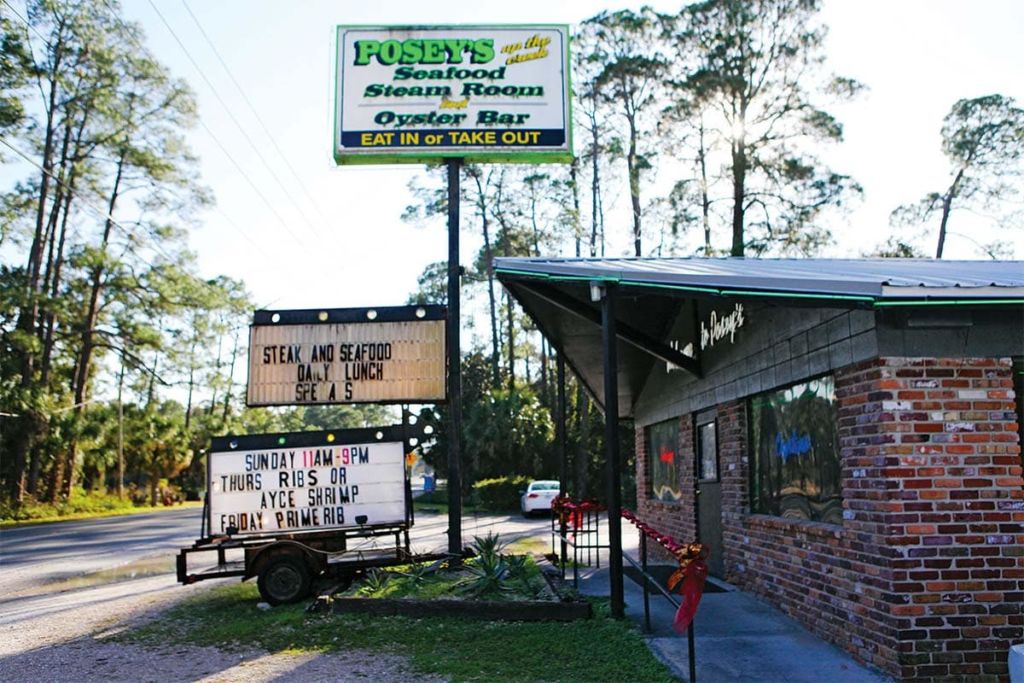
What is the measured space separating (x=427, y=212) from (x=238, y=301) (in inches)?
717

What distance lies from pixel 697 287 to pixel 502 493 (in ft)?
94.2

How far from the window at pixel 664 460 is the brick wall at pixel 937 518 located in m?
6.39

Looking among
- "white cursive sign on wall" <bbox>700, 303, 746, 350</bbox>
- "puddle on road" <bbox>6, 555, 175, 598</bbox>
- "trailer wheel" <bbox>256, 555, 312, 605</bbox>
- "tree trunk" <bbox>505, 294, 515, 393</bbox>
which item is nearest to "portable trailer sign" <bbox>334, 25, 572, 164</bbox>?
"white cursive sign on wall" <bbox>700, 303, 746, 350</bbox>

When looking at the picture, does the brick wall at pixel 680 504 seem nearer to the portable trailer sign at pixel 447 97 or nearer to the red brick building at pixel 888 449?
the red brick building at pixel 888 449

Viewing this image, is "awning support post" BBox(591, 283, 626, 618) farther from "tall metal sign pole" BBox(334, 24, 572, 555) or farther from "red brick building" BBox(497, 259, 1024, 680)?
"tall metal sign pole" BBox(334, 24, 572, 555)

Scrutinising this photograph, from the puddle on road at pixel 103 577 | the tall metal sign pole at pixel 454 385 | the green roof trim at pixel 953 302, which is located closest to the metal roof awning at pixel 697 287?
the green roof trim at pixel 953 302

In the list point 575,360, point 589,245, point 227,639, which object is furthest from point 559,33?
point 589,245

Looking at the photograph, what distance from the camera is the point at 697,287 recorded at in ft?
22.4

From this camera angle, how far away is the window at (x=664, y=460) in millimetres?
13297

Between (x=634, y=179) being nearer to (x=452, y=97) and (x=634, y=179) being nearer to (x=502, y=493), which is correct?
(x=502, y=493)

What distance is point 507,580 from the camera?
10.0 m

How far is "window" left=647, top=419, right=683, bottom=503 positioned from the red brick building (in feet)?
13.4

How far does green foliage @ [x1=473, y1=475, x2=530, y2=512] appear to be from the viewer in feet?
113

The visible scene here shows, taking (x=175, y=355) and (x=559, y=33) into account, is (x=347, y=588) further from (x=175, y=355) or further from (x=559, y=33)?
(x=175, y=355)
